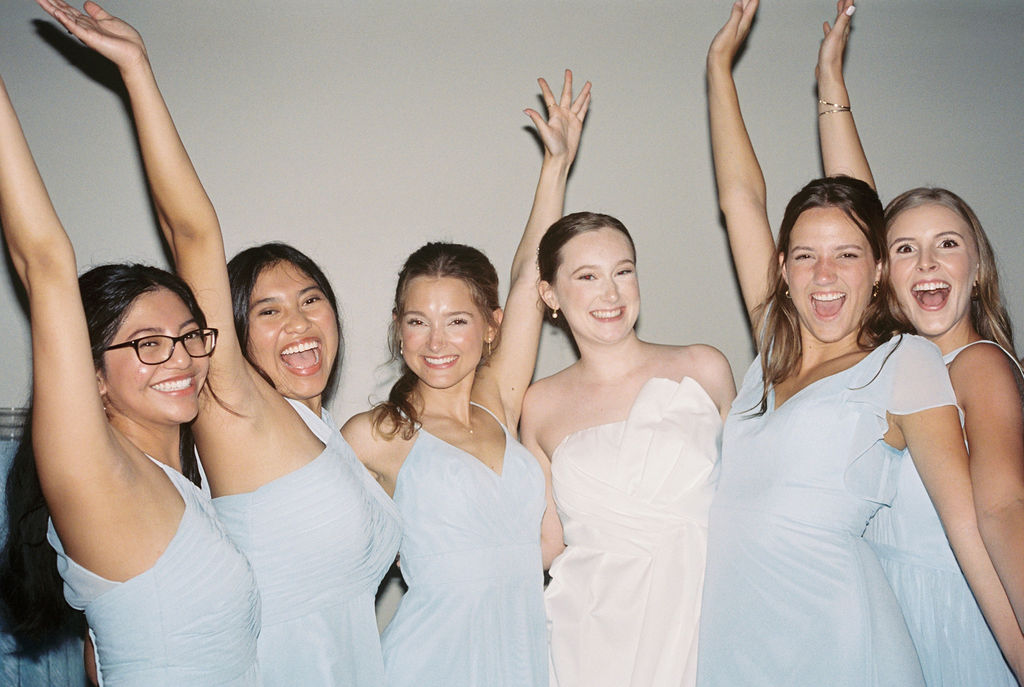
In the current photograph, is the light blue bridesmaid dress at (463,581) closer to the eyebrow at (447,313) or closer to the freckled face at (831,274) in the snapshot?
the eyebrow at (447,313)

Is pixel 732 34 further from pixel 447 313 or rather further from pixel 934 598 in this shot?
pixel 934 598

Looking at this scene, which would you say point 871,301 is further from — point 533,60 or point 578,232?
point 533,60

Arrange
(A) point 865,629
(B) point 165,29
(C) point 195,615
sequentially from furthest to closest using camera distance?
(B) point 165,29 < (A) point 865,629 < (C) point 195,615

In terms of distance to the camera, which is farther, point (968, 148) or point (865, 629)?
point (968, 148)

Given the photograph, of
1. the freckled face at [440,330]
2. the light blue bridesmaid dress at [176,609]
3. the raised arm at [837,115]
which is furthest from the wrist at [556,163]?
the light blue bridesmaid dress at [176,609]

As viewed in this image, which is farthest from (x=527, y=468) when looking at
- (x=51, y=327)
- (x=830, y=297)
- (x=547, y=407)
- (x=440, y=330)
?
(x=51, y=327)

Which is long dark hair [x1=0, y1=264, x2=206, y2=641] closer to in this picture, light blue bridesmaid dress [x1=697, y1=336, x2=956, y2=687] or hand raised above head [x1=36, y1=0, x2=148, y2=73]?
hand raised above head [x1=36, y1=0, x2=148, y2=73]

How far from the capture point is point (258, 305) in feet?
7.18

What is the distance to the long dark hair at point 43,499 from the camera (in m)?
1.68

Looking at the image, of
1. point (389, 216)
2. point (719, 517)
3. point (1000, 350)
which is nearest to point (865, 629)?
point (719, 517)

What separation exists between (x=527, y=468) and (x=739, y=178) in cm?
119

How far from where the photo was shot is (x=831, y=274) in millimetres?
2078

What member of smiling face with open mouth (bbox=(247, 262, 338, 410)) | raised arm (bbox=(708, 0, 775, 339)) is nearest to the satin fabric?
raised arm (bbox=(708, 0, 775, 339))

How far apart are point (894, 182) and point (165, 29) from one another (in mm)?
3101
